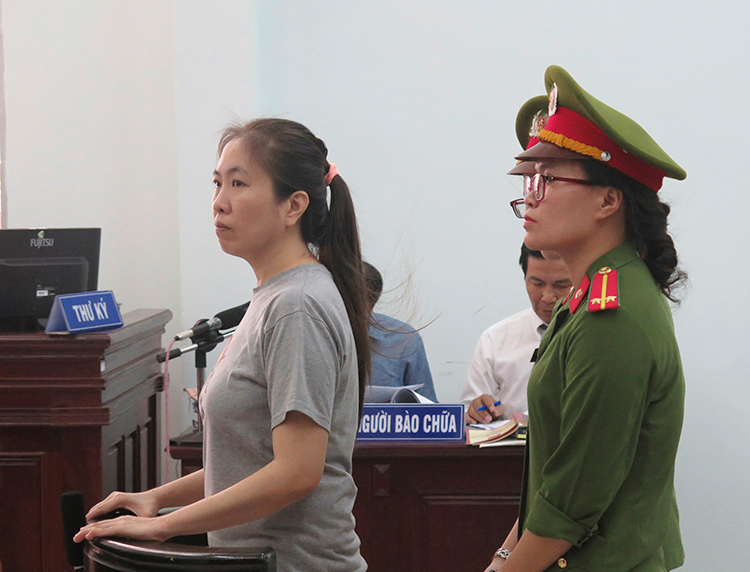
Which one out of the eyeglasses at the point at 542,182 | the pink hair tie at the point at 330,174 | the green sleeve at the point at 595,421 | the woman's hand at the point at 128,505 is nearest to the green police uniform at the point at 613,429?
the green sleeve at the point at 595,421

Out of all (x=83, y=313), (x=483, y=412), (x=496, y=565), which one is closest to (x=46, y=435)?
(x=83, y=313)

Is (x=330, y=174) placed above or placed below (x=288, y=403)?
above

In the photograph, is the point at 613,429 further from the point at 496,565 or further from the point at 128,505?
the point at 128,505

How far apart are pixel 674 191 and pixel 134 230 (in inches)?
96.2

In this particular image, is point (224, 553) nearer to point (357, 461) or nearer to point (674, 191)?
point (357, 461)

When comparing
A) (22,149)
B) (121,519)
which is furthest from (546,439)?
(22,149)

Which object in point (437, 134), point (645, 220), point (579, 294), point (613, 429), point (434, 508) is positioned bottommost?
point (434, 508)

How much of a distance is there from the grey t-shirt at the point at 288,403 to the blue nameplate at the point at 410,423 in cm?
104

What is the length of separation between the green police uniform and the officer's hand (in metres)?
1.48

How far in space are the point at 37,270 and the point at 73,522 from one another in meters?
1.57

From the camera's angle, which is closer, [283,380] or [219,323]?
[283,380]

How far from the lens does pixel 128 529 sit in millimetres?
1032

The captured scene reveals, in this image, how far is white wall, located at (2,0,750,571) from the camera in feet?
11.0

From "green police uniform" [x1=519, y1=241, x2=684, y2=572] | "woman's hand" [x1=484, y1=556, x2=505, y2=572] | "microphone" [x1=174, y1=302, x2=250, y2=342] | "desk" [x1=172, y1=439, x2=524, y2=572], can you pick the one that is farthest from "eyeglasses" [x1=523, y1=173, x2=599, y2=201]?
"desk" [x1=172, y1=439, x2=524, y2=572]
